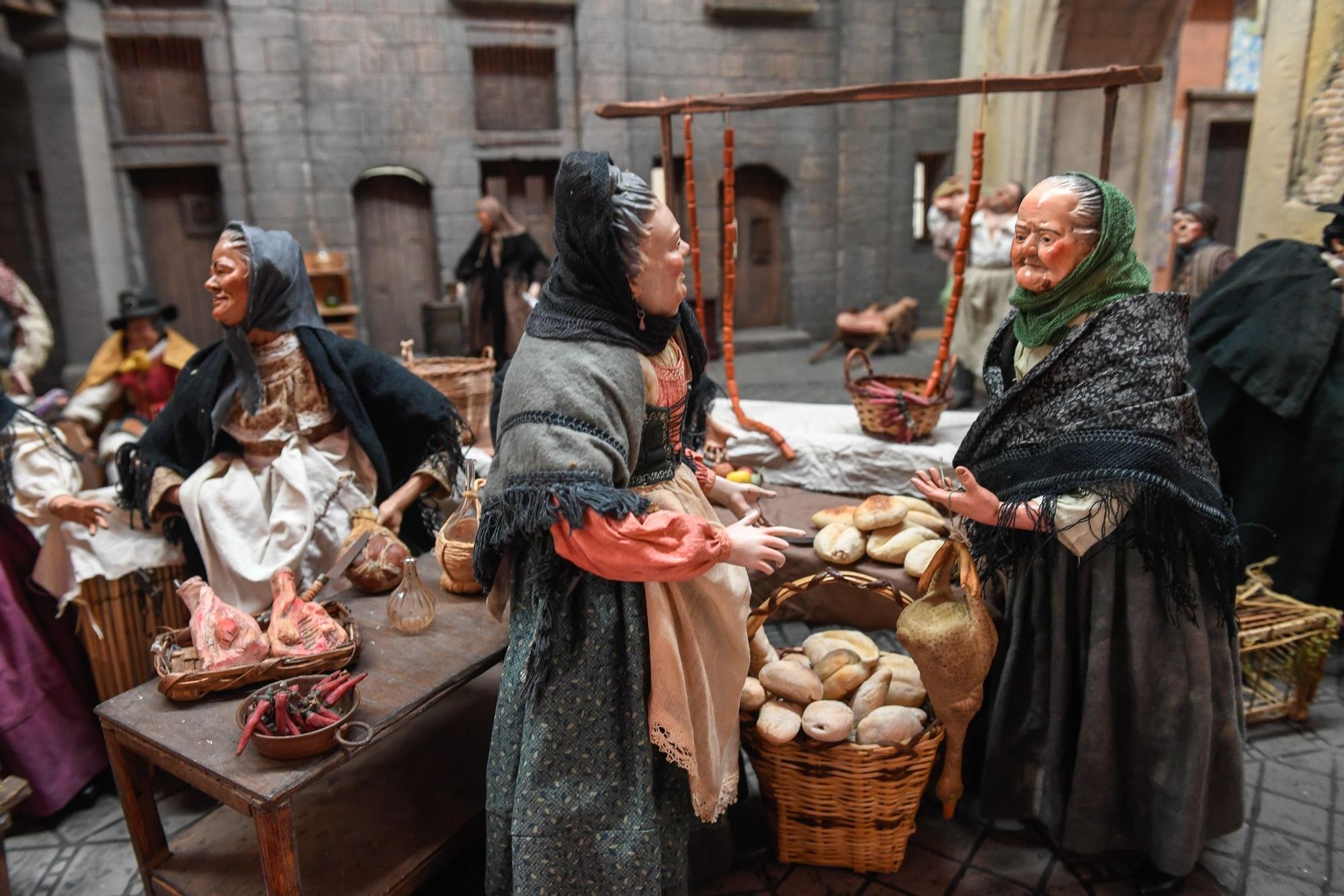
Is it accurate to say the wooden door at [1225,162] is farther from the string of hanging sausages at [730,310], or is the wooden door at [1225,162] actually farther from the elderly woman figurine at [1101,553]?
the elderly woman figurine at [1101,553]

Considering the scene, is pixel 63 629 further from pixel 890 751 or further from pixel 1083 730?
pixel 1083 730

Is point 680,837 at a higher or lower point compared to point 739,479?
lower

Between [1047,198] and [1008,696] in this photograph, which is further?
[1008,696]

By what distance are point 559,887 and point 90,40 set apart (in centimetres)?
875

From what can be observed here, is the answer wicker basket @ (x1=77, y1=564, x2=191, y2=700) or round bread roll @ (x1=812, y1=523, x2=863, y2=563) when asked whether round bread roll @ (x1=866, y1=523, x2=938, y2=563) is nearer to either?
round bread roll @ (x1=812, y1=523, x2=863, y2=563)

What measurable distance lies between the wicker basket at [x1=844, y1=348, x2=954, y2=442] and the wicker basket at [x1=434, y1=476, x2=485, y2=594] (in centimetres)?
169

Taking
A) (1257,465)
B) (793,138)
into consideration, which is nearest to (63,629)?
(1257,465)

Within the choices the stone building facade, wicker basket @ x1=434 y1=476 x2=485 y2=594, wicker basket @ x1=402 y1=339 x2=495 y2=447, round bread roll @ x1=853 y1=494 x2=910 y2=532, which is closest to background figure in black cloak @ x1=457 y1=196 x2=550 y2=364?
wicker basket @ x1=402 y1=339 x2=495 y2=447

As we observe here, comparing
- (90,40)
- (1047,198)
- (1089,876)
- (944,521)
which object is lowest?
(1089,876)

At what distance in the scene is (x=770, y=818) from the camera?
263 centimetres

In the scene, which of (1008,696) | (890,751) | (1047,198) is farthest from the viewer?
(1008,696)

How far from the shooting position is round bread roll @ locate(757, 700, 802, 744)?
2.41 m

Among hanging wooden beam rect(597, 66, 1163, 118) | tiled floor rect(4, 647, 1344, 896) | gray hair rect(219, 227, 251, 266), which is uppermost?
hanging wooden beam rect(597, 66, 1163, 118)

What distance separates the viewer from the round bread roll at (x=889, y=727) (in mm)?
2406
